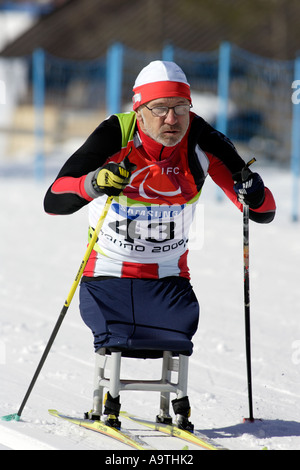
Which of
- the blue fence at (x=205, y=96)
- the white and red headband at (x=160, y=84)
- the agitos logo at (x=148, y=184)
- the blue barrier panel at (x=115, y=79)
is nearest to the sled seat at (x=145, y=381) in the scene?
the agitos logo at (x=148, y=184)

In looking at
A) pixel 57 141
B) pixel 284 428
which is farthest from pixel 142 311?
pixel 57 141

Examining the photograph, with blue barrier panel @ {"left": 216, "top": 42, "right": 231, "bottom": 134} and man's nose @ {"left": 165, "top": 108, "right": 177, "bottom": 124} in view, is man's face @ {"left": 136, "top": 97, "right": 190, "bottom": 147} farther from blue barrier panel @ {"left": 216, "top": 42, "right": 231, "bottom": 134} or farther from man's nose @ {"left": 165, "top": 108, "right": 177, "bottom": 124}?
blue barrier panel @ {"left": 216, "top": 42, "right": 231, "bottom": 134}

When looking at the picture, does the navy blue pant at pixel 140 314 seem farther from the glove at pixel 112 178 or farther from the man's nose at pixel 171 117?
the man's nose at pixel 171 117

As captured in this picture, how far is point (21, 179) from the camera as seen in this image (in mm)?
15328

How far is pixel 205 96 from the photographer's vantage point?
17.8 m

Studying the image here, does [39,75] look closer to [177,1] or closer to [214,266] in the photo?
[214,266]

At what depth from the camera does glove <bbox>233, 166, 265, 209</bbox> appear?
3.56 meters

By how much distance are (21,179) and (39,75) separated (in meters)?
2.27

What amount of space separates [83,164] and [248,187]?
83cm

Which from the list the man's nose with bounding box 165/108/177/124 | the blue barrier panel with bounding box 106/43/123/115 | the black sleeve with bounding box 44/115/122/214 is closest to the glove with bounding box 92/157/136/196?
the black sleeve with bounding box 44/115/122/214

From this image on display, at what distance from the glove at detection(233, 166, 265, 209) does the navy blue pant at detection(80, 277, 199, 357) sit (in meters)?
0.58

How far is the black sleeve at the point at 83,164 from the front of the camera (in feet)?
11.4

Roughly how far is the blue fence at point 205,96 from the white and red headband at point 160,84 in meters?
7.78
